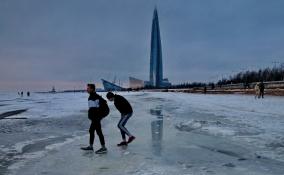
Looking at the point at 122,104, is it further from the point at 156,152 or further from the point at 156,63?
the point at 156,63

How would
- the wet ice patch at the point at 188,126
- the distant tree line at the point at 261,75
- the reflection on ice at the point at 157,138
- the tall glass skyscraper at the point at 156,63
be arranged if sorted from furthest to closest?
the tall glass skyscraper at the point at 156,63 < the distant tree line at the point at 261,75 < the wet ice patch at the point at 188,126 < the reflection on ice at the point at 157,138

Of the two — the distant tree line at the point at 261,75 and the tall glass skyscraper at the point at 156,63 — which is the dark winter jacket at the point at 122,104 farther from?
the tall glass skyscraper at the point at 156,63

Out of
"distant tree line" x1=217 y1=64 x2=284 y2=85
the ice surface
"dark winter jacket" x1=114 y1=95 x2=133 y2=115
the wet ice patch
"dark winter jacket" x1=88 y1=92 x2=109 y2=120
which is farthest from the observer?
"distant tree line" x1=217 y1=64 x2=284 y2=85

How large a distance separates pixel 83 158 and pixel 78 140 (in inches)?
128

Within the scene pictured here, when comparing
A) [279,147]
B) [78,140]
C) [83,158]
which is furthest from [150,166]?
[78,140]

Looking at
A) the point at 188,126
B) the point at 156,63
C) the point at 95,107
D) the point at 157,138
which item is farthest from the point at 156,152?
the point at 156,63

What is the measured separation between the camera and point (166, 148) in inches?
397

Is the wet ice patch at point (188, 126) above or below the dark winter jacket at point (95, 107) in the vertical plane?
below

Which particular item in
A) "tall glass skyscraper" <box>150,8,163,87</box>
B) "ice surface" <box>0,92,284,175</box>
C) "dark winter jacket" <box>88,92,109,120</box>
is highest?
"tall glass skyscraper" <box>150,8,163,87</box>

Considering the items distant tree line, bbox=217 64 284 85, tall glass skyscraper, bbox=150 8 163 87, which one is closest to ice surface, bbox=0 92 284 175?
distant tree line, bbox=217 64 284 85

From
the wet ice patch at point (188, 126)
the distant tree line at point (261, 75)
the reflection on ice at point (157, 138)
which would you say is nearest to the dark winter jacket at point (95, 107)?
the reflection on ice at point (157, 138)

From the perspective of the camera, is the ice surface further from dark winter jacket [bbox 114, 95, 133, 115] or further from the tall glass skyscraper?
the tall glass skyscraper

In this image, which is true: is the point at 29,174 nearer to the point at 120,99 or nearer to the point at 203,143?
the point at 120,99

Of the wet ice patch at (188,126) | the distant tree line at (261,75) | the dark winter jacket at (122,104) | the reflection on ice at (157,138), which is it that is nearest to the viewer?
the reflection on ice at (157,138)
